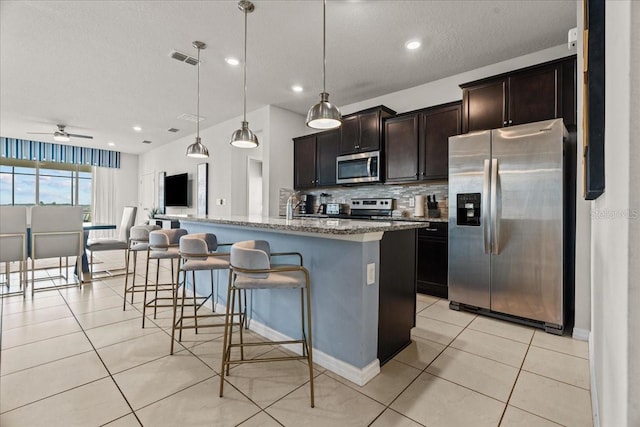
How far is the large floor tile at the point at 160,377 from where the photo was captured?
1692mm

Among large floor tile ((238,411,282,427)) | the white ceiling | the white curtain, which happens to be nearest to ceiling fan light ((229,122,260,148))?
the white ceiling

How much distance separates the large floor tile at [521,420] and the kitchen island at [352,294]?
2.36ft

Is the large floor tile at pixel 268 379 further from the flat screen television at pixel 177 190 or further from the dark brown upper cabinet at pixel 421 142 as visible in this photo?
the flat screen television at pixel 177 190

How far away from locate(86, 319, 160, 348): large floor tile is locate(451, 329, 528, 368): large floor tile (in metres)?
2.60

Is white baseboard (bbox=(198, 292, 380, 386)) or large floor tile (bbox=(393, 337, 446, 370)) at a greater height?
white baseboard (bbox=(198, 292, 380, 386))

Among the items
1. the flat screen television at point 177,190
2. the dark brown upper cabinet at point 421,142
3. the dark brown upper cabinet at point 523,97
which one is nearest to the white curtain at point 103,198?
the flat screen television at point 177,190

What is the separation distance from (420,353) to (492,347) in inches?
24.1

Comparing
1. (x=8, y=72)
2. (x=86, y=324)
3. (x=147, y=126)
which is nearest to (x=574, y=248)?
(x=86, y=324)

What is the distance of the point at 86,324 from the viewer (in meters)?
2.70

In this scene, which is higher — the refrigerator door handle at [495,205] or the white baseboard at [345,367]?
the refrigerator door handle at [495,205]

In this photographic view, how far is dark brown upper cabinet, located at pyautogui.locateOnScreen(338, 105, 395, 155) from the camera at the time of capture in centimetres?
419

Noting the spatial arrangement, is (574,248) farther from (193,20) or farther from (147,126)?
(147,126)

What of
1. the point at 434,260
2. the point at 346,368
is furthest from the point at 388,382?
the point at 434,260

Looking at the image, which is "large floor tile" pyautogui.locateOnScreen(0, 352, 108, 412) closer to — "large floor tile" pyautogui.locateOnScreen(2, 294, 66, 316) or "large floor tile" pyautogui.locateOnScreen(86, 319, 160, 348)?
"large floor tile" pyautogui.locateOnScreen(86, 319, 160, 348)
